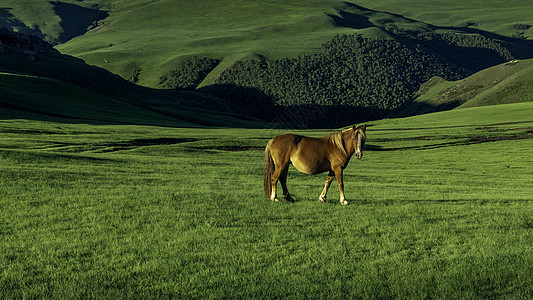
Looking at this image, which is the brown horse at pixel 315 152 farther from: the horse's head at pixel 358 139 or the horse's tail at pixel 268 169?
the horse's tail at pixel 268 169

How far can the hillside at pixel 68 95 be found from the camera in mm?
98413

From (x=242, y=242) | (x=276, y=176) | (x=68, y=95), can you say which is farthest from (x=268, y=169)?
(x=68, y=95)

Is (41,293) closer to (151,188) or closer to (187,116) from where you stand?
(151,188)

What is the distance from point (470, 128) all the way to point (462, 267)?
92.9 meters

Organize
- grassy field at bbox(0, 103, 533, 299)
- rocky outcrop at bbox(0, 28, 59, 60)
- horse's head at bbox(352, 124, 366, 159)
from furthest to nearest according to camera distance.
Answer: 1. rocky outcrop at bbox(0, 28, 59, 60)
2. horse's head at bbox(352, 124, 366, 159)
3. grassy field at bbox(0, 103, 533, 299)

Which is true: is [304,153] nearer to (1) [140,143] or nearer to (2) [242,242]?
(2) [242,242]

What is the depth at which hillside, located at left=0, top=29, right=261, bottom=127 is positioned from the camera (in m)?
98.4

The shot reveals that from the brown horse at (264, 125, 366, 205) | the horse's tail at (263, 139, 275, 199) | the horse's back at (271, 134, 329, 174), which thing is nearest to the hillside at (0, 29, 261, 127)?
the horse's tail at (263, 139, 275, 199)

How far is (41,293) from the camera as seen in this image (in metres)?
9.09

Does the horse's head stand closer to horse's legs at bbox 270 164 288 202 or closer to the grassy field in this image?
the grassy field

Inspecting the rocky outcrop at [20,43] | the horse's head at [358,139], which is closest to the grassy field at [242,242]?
the horse's head at [358,139]

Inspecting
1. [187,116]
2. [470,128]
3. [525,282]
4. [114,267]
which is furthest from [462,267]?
[187,116]

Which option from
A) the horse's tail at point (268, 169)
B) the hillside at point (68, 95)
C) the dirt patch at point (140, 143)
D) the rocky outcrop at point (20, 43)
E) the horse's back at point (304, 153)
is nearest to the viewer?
the horse's back at point (304, 153)

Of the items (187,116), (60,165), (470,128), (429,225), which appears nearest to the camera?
(429,225)
